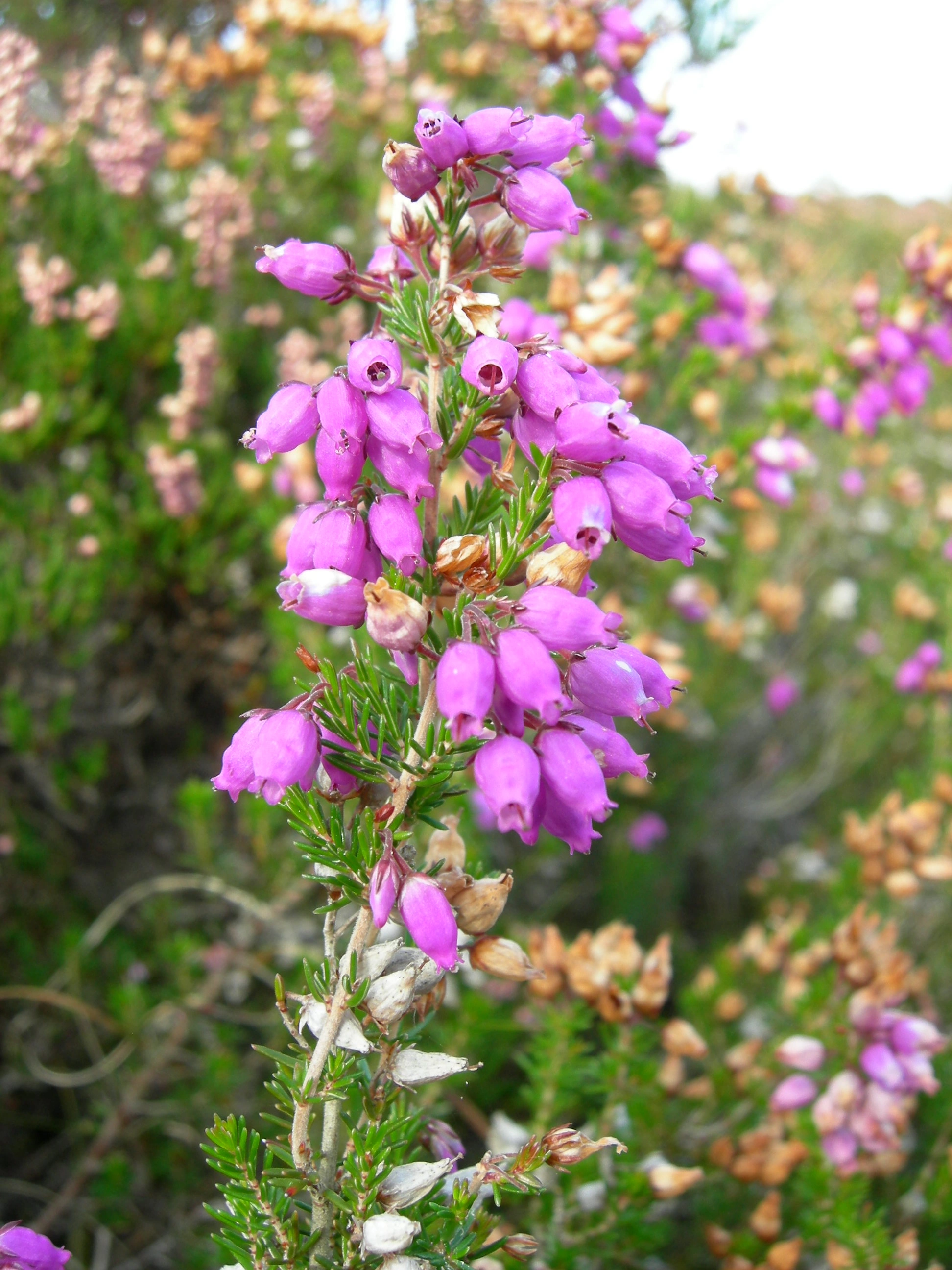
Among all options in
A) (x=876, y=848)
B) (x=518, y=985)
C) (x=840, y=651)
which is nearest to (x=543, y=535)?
(x=518, y=985)

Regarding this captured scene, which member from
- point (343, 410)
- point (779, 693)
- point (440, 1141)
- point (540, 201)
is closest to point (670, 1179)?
point (440, 1141)

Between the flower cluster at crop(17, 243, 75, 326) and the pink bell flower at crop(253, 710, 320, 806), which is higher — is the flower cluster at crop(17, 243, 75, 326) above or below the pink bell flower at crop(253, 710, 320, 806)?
below

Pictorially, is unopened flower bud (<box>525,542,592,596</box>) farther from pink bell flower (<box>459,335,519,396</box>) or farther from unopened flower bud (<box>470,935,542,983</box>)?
unopened flower bud (<box>470,935,542,983</box>)

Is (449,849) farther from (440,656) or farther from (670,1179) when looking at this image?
(670,1179)

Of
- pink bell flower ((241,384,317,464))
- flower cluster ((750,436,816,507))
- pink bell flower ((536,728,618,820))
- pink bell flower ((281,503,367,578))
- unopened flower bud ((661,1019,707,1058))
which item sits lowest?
unopened flower bud ((661,1019,707,1058))

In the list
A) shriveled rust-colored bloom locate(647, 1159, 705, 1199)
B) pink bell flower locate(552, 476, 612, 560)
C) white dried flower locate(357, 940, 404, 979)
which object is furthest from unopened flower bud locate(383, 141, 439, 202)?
shriveled rust-colored bloom locate(647, 1159, 705, 1199)

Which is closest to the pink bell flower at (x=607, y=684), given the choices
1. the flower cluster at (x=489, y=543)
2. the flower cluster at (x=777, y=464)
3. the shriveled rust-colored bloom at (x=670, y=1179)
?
the flower cluster at (x=489, y=543)

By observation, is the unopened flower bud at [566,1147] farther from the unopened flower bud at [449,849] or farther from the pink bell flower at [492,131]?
the pink bell flower at [492,131]
